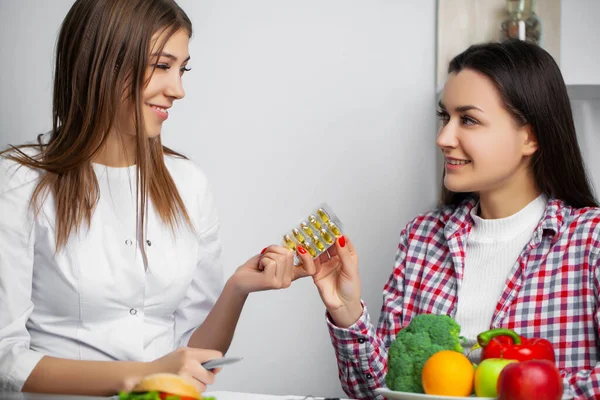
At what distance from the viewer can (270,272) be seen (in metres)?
1.49

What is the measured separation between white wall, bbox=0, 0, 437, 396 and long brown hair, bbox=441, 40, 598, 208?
488 millimetres

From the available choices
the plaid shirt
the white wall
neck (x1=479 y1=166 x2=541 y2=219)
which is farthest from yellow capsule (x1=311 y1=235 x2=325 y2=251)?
the white wall

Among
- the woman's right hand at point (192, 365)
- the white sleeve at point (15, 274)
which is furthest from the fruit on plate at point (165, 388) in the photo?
the white sleeve at point (15, 274)

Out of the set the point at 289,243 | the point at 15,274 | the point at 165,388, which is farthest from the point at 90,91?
the point at 165,388

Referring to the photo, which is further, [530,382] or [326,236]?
[326,236]

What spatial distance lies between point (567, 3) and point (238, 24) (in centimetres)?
94

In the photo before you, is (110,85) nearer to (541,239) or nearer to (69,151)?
(69,151)

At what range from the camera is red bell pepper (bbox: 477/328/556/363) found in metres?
1.23

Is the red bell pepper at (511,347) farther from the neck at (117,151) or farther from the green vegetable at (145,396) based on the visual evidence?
the neck at (117,151)

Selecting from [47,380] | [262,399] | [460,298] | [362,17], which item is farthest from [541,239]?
[47,380]

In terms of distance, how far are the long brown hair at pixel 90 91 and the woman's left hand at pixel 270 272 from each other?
25 cm

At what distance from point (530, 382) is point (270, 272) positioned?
0.59 metres

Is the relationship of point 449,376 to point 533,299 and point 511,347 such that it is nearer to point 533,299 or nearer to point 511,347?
point 511,347

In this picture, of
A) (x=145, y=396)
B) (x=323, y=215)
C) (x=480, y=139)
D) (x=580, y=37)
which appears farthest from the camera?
(x=580, y=37)
